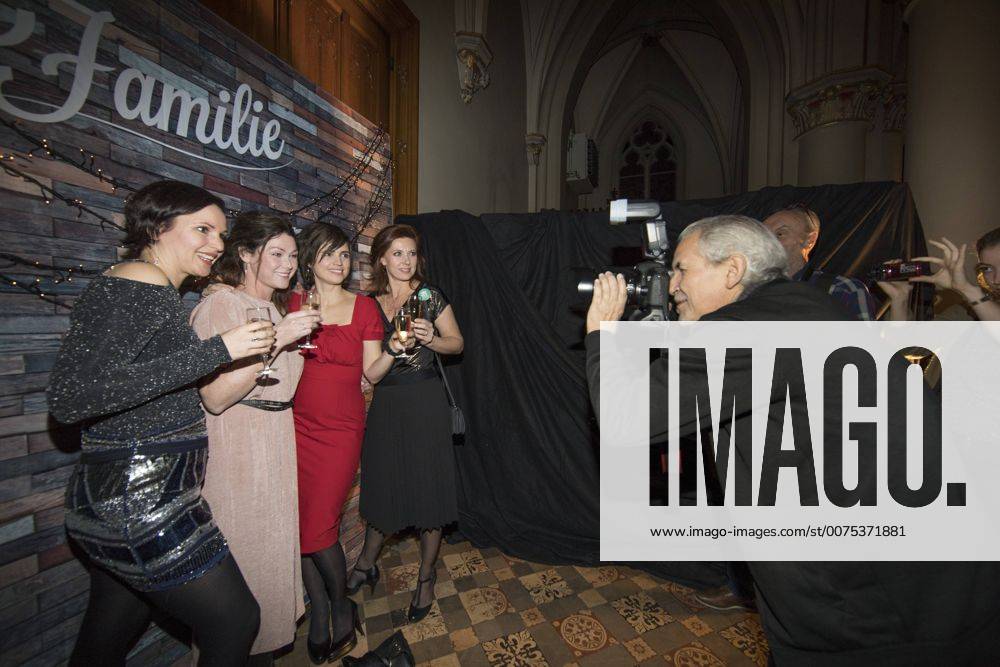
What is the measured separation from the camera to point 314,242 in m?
2.17

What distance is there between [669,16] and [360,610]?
13.0 m

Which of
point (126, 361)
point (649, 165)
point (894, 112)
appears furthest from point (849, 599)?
point (649, 165)

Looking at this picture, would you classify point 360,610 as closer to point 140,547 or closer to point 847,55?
point 140,547

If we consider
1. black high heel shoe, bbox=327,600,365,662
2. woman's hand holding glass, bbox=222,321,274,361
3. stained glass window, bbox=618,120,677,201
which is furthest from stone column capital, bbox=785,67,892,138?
black high heel shoe, bbox=327,600,365,662

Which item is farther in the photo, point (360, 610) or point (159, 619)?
point (360, 610)

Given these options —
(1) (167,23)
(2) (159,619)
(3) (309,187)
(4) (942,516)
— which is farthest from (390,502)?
(1) (167,23)

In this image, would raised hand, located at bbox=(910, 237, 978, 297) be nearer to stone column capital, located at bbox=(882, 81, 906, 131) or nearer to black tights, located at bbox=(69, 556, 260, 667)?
black tights, located at bbox=(69, 556, 260, 667)

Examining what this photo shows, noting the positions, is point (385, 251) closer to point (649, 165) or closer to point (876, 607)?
point (876, 607)

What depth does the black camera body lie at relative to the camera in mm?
1380

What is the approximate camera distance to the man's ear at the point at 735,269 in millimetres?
1323

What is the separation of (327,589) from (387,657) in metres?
0.43

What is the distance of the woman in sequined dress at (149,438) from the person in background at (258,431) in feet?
0.67

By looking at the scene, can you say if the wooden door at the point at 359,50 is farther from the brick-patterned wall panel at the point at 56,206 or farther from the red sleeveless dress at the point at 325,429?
the red sleeveless dress at the point at 325,429

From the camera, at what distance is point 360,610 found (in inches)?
96.0
